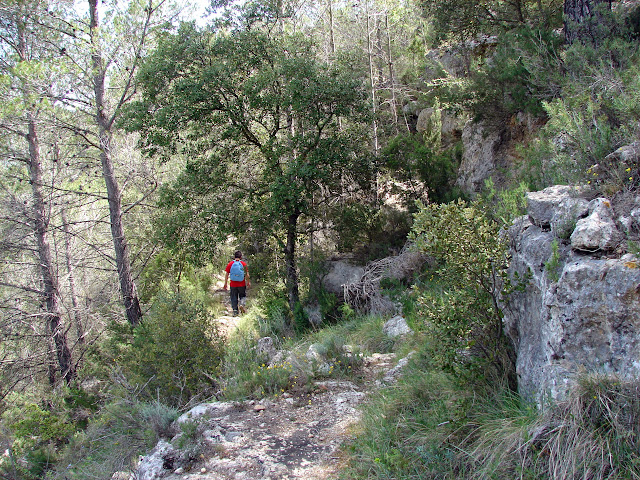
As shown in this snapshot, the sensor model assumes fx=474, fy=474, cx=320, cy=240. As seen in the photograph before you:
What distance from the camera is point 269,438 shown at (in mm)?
4465

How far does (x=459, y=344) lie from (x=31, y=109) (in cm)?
1072

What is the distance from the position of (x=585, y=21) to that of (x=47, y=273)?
1247cm

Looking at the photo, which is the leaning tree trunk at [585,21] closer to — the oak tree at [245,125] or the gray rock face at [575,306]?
the oak tree at [245,125]

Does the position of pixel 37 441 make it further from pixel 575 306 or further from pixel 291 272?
pixel 575 306

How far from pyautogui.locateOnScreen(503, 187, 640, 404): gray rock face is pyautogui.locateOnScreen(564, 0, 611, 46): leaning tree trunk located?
16.7 ft

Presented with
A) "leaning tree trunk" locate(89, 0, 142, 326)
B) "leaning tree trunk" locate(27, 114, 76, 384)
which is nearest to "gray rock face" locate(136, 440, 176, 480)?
"leaning tree trunk" locate(89, 0, 142, 326)

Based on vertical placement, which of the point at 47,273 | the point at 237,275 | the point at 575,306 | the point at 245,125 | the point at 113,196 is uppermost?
the point at 245,125

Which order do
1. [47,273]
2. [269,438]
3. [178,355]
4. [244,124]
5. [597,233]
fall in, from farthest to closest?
1. [47,273]
2. [244,124]
3. [178,355]
4. [269,438]
5. [597,233]

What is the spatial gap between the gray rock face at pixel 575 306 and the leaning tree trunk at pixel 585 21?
5.10m

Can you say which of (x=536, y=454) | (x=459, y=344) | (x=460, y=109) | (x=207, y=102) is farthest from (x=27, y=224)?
(x=536, y=454)

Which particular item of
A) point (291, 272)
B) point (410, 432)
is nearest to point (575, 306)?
point (410, 432)

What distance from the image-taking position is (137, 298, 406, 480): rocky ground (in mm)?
3967

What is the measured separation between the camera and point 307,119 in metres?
10.5

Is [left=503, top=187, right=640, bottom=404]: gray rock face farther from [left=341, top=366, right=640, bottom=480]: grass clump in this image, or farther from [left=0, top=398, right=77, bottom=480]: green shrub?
[left=0, top=398, right=77, bottom=480]: green shrub
